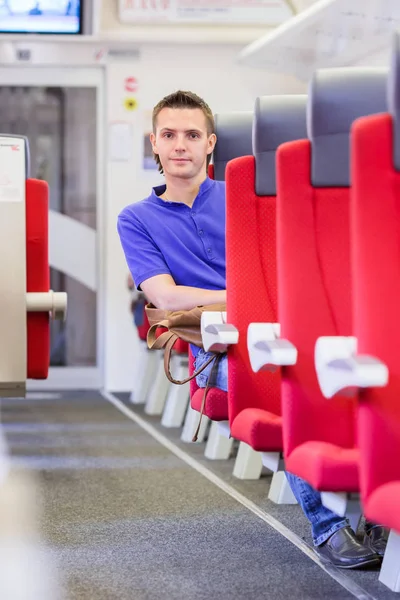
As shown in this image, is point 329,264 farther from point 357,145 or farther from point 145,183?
point 145,183

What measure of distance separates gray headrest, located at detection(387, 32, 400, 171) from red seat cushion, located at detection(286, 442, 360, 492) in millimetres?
621

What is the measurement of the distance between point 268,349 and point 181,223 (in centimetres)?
135

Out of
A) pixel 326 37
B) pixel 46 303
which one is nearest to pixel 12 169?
pixel 46 303

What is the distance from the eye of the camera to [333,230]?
2.57 m

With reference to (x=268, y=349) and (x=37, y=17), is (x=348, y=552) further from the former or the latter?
(x=37, y=17)

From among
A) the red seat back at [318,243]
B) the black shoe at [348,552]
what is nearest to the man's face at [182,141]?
the red seat back at [318,243]

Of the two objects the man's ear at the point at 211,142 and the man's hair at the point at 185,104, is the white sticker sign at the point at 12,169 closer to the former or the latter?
Answer: the man's hair at the point at 185,104

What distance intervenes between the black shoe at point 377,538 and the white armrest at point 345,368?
1120mm

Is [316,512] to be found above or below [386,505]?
below

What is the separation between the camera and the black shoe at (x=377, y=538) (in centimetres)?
303

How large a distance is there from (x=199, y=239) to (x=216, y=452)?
1856mm

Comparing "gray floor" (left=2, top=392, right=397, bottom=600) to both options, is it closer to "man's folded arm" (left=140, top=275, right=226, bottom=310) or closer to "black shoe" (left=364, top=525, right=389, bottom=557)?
"black shoe" (left=364, top=525, right=389, bottom=557)

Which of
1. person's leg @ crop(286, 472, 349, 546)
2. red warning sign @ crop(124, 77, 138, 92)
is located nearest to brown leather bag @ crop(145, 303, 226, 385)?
person's leg @ crop(286, 472, 349, 546)

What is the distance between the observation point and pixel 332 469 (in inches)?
86.4
